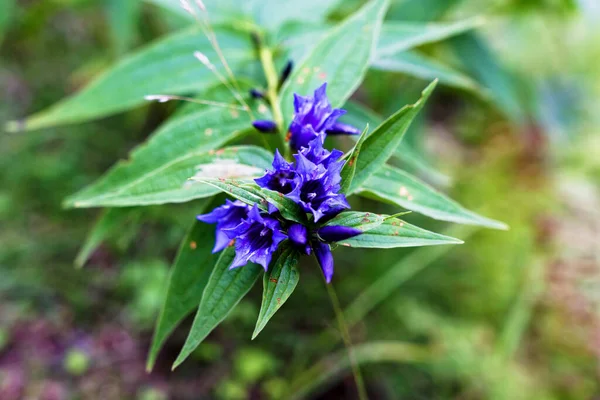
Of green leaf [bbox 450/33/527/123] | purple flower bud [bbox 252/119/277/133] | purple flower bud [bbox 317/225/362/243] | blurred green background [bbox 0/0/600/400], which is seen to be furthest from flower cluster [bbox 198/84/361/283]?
green leaf [bbox 450/33/527/123]

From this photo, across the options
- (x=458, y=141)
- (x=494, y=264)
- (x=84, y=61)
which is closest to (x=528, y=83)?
(x=458, y=141)

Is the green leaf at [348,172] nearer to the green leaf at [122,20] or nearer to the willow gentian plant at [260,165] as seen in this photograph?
the willow gentian plant at [260,165]

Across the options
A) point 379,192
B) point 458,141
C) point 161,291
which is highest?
point 379,192

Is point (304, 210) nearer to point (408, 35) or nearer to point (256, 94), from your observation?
point (256, 94)

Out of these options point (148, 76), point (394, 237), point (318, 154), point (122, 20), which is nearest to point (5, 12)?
point (122, 20)

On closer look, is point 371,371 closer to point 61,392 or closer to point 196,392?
point 196,392

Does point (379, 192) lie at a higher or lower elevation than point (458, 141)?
higher

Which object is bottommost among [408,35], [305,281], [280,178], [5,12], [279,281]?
[305,281]

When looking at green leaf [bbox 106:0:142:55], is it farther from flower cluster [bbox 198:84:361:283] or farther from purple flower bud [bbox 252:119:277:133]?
flower cluster [bbox 198:84:361:283]
